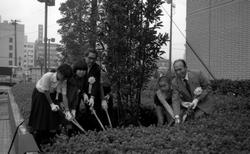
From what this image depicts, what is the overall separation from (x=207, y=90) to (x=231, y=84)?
19.0 ft

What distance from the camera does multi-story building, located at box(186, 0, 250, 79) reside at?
11.2 meters

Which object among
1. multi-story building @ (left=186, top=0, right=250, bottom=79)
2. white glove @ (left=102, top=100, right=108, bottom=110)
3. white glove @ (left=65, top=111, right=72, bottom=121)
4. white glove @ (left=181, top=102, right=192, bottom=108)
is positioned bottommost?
white glove @ (left=65, top=111, right=72, bottom=121)

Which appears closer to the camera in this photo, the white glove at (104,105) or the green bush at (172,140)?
the green bush at (172,140)

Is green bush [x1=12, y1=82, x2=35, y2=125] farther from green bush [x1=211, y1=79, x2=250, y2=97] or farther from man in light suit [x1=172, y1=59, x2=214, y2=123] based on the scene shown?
green bush [x1=211, y1=79, x2=250, y2=97]

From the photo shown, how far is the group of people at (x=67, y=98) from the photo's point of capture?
5.01m

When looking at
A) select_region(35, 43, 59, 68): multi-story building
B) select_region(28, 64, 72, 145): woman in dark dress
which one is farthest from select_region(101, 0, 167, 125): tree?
select_region(35, 43, 59, 68): multi-story building

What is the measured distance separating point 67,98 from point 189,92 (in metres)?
1.80

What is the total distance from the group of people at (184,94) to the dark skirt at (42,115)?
168cm

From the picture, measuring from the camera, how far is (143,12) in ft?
18.1

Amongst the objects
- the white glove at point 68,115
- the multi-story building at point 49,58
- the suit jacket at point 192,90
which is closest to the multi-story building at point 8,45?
the multi-story building at point 49,58

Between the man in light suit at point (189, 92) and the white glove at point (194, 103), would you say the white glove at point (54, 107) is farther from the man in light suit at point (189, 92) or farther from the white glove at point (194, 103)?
the white glove at point (194, 103)

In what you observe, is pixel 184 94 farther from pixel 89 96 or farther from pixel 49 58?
pixel 49 58

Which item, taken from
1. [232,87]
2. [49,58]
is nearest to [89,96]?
[232,87]

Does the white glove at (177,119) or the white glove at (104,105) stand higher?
the white glove at (104,105)
